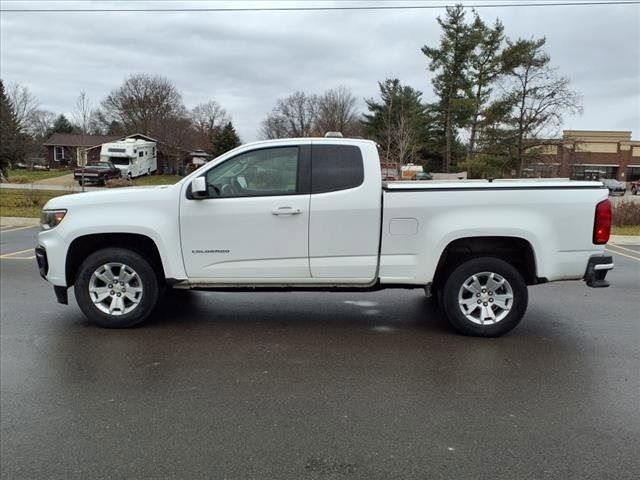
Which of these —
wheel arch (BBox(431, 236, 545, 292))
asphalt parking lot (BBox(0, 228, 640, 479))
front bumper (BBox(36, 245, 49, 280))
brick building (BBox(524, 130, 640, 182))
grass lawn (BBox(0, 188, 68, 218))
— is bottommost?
asphalt parking lot (BBox(0, 228, 640, 479))

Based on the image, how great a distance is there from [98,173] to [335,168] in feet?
141

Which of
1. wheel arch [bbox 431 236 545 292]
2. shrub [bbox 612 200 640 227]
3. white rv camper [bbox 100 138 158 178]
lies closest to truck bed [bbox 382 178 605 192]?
wheel arch [bbox 431 236 545 292]

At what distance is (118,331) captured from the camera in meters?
5.43

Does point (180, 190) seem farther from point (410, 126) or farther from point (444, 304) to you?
point (410, 126)

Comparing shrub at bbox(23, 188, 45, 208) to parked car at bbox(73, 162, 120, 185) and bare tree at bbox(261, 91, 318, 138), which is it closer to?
parked car at bbox(73, 162, 120, 185)

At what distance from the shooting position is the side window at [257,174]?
5.27m

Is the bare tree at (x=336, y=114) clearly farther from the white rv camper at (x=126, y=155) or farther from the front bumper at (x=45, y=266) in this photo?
the front bumper at (x=45, y=266)

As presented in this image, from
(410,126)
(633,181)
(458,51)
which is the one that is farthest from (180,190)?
(458,51)

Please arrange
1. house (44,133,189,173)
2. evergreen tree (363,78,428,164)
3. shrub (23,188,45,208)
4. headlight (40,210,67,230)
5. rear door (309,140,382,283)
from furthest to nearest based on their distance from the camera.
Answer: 1. house (44,133,189,173)
2. evergreen tree (363,78,428,164)
3. shrub (23,188,45,208)
4. headlight (40,210,67,230)
5. rear door (309,140,382,283)

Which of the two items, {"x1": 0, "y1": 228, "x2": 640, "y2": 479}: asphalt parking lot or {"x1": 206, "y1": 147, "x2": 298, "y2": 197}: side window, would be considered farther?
{"x1": 206, "y1": 147, "x2": 298, "y2": 197}: side window

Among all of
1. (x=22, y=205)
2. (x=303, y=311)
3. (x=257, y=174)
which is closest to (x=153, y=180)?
(x=22, y=205)

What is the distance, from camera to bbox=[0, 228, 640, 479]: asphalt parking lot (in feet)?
9.94

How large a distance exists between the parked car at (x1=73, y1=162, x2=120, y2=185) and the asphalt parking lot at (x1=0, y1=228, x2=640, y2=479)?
1549 inches

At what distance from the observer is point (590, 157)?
24188mm
